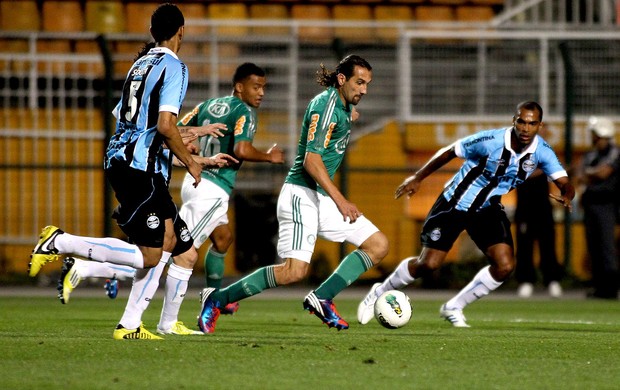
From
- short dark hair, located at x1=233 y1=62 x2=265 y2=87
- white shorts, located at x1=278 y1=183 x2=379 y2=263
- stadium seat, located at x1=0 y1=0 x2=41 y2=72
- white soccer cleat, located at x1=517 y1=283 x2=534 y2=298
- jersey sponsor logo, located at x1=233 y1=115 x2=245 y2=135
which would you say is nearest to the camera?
white shorts, located at x1=278 y1=183 x2=379 y2=263

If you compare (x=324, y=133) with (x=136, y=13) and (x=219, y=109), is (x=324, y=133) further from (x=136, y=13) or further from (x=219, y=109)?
(x=136, y=13)

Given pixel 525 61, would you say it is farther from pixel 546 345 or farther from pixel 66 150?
pixel 546 345

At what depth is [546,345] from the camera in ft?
25.7

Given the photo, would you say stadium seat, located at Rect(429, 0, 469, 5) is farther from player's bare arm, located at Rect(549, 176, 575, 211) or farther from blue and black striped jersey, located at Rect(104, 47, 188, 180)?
blue and black striped jersey, located at Rect(104, 47, 188, 180)

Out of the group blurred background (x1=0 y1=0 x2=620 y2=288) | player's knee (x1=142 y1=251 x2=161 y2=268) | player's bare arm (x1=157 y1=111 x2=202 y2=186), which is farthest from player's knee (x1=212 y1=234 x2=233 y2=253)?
blurred background (x1=0 y1=0 x2=620 y2=288)

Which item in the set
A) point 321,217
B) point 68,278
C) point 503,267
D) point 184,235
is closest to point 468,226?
point 503,267

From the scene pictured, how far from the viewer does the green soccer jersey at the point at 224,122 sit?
10078 mm

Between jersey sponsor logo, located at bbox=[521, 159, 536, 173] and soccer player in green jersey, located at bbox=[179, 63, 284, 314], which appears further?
soccer player in green jersey, located at bbox=[179, 63, 284, 314]

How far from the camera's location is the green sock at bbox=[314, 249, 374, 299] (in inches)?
338

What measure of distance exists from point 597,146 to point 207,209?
19.3 ft

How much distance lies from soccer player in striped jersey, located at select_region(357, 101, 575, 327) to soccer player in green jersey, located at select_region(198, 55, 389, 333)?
738 mm

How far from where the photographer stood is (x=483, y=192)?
965 cm

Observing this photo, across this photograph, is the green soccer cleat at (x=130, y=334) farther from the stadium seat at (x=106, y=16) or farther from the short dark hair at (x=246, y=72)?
the stadium seat at (x=106, y=16)

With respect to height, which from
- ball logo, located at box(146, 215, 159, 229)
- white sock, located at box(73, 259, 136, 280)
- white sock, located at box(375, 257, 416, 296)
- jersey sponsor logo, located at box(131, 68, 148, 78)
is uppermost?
jersey sponsor logo, located at box(131, 68, 148, 78)
